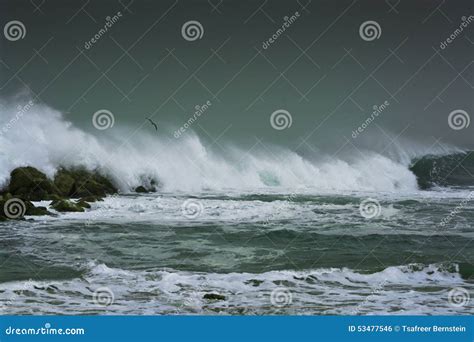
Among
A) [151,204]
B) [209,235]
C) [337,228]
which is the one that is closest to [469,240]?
[337,228]

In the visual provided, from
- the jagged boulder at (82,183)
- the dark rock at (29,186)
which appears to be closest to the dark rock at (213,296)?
the dark rock at (29,186)

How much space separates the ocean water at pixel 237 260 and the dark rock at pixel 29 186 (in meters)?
1.66

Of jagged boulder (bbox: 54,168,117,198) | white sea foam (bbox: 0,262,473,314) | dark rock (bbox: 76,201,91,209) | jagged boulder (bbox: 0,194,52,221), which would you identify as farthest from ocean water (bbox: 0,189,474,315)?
jagged boulder (bbox: 54,168,117,198)

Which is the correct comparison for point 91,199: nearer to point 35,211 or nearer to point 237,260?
point 35,211

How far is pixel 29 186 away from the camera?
1518 cm

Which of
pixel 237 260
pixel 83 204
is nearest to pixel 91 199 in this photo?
pixel 83 204

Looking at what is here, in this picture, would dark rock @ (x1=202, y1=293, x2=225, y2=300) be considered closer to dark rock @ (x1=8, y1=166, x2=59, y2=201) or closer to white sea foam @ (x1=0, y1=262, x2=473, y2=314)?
white sea foam @ (x1=0, y1=262, x2=473, y2=314)

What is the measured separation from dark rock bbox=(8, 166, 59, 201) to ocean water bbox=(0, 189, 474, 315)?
166 centimetres

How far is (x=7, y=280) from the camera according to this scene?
7336 millimetres

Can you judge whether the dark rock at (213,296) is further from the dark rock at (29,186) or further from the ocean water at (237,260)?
the dark rock at (29,186)

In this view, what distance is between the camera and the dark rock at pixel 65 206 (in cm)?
1317

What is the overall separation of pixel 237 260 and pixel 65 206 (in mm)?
5981

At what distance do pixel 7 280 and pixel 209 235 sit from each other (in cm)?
437

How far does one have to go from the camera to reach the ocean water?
645cm
